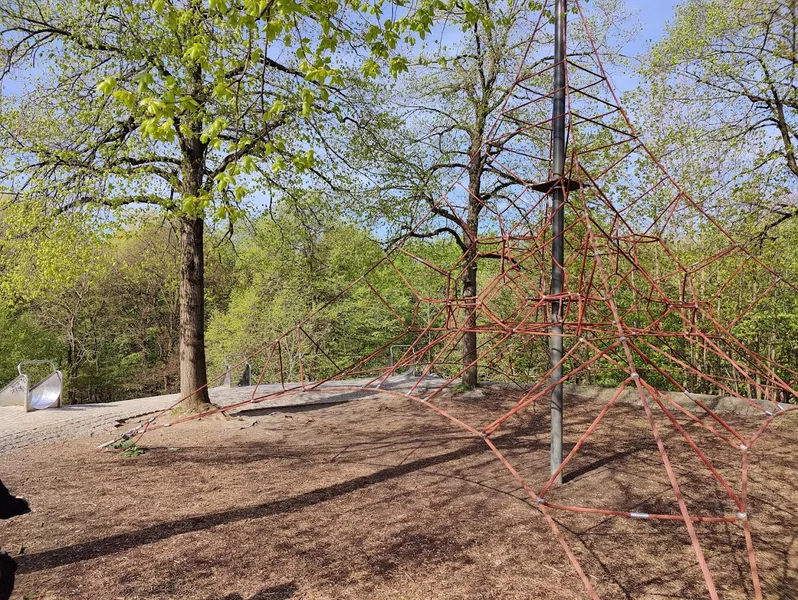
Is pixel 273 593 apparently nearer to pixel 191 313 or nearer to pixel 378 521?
pixel 378 521

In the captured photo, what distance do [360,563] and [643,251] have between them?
973cm

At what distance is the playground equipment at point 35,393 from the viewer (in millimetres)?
8305

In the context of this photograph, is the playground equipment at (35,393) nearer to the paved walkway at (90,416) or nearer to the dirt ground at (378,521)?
the paved walkway at (90,416)

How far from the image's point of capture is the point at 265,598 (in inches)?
112

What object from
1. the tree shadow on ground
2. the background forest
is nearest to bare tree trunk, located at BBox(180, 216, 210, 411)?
the background forest

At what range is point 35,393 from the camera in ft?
27.7

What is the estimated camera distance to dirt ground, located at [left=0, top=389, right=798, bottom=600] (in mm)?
2998

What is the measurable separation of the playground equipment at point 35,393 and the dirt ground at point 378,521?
2719 mm

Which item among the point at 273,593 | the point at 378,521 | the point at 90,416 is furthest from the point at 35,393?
the point at 273,593

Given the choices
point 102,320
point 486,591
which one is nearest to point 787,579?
point 486,591

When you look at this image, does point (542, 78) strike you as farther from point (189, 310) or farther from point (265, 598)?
point (265, 598)

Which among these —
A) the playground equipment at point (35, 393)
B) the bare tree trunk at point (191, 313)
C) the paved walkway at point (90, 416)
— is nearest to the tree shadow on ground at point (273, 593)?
the paved walkway at point (90, 416)

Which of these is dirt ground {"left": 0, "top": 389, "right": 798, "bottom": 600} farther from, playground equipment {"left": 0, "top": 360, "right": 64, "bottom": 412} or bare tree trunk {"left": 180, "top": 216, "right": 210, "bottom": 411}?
playground equipment {"left": 0, "top": 360, "right": 64, "bottom": 412}

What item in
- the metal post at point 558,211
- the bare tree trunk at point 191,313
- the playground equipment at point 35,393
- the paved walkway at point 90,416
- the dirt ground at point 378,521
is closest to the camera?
the dirt ground at point 378,521
